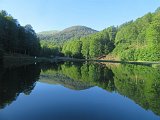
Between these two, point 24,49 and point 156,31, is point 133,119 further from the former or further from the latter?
point 24,49

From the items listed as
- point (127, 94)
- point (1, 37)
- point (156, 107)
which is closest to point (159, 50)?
point (1, 37)

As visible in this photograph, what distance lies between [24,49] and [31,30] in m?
18.3

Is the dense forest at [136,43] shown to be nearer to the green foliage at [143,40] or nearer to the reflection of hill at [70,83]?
the green foliage at [143,40]

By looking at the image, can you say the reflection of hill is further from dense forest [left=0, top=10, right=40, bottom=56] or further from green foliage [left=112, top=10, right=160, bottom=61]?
green foliage [left=112, top=10, right=160, bottom=61]

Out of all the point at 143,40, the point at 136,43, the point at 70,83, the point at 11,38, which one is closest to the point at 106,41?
the point at 136,43

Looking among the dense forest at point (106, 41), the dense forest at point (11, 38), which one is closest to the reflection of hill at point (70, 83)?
the dense forest at point (11, 38)

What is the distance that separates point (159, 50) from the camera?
9425cm

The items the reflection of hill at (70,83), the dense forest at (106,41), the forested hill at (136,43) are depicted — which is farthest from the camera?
the forested hill at (136,43)

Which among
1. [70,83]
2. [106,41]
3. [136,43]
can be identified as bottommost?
[70,83]

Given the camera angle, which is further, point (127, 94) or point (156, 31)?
point (156, 31)

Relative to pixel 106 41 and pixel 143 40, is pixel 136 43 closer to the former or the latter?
pixel 143 40

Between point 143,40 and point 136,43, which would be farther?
point 136,43

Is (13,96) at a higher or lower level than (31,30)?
lower

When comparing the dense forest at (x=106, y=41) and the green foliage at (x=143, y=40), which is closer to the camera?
the dense forest at (x=106, y=41)
